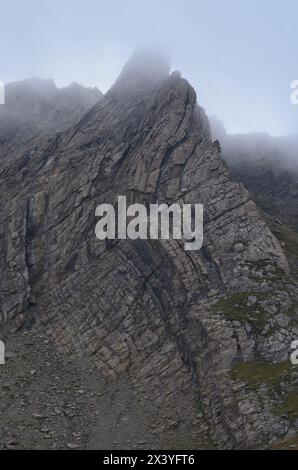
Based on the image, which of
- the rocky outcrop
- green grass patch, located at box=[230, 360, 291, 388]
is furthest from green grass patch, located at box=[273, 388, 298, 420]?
the rocky outcrop

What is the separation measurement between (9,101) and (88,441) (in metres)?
104

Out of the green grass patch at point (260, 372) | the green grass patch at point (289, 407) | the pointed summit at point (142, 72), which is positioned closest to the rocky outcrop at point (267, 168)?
the pointed summit at point (142, 72)

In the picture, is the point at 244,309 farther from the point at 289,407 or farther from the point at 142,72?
the point at 142,72

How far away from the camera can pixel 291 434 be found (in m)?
54.5

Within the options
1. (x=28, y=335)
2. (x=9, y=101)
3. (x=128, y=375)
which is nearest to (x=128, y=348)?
(x=128, y=375)

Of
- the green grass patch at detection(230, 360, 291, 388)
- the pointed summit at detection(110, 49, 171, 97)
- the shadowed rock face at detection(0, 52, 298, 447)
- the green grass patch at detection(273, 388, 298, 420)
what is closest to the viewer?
the green grass patch at detection(273, 388, 298, 420)

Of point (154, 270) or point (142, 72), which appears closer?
point (154, 270)

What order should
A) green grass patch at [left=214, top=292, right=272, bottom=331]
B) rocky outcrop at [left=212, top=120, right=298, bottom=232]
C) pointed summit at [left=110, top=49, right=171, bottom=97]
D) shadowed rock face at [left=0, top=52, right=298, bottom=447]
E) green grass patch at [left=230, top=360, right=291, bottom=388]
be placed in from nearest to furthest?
green grass patch at [left=230, top=360, right=291, bottom=388] → shadowed rock face at [left=0, top=52, right=298, bottom=447] → green grass patch at [left=214, top=292, right=272, bottom=331] → pointed summit at [left=110, top=49, right=171, bottom=97] → rocky outcrop at [left=212, top=120, right=298, bottom=232]

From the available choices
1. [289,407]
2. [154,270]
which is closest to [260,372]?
[289,407]

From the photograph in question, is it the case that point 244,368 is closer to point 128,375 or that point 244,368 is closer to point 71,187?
point 128,375

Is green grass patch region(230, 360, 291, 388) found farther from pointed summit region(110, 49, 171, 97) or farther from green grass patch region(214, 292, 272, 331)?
pointed summit region(110, 49, 171, 97)

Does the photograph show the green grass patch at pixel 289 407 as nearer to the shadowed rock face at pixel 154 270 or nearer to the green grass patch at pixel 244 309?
the shadowed rock face at pixel 154 270

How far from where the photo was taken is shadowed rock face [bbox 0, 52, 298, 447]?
220ft

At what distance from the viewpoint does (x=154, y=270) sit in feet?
263
